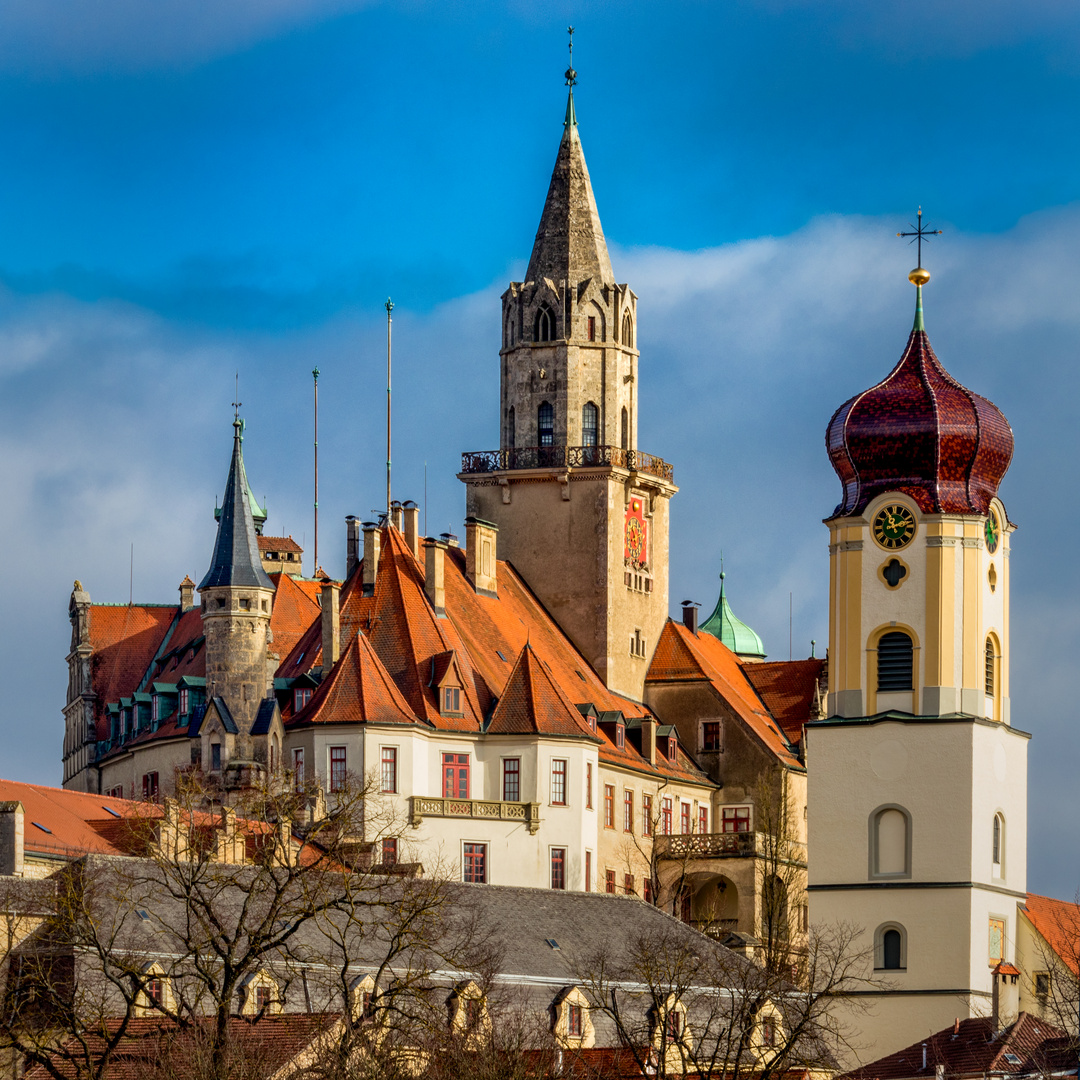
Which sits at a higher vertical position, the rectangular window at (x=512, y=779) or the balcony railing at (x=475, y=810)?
the rectangular window at (x=512, y=779)

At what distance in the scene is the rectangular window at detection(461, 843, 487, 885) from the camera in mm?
101188

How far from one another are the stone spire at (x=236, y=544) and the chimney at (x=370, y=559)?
3.40 metres

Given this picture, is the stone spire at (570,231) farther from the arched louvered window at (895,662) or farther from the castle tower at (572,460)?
the arched louvered window at (895,662)

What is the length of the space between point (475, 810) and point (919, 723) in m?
17.2

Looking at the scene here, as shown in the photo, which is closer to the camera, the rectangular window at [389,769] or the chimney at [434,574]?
the rectangular window at [389,769]

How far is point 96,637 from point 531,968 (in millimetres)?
44897

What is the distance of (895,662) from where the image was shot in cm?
9100

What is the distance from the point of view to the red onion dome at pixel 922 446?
9219 centimetres

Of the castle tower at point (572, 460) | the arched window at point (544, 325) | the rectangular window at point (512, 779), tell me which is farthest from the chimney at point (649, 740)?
the arched window at point (544, 325)

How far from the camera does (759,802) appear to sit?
381ft

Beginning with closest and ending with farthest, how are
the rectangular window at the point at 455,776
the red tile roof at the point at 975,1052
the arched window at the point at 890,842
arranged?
the red tile roof at the point at 975,1052 < the arched window at the point at 890,842 < the rectangular window at the point at 455,776

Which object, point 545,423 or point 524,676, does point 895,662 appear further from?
point 545,423

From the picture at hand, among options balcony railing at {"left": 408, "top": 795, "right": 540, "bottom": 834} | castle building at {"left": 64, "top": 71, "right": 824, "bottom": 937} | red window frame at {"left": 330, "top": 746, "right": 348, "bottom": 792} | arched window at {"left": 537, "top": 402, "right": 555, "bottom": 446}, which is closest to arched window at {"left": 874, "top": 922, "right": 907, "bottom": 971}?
castle building at {"left": 64, "top": 71, "right": 824, "bottom": 937}

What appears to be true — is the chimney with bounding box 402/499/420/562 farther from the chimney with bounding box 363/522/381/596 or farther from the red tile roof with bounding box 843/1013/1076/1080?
the red tile roof with bounding box 843/1013/1076/1080
